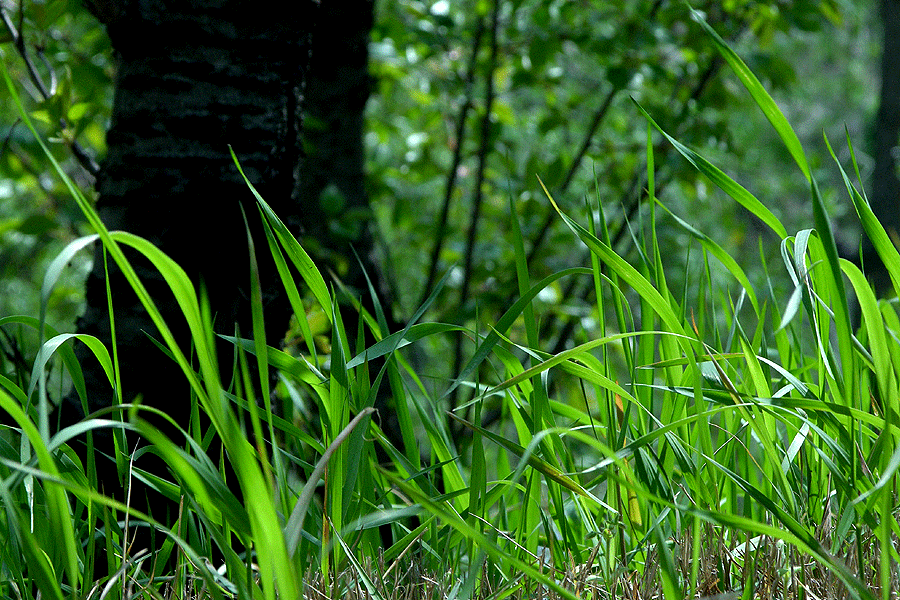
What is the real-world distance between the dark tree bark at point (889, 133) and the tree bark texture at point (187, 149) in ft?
8.97

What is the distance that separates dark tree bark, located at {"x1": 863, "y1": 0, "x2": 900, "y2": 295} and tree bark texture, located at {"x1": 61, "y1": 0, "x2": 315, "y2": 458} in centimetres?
273

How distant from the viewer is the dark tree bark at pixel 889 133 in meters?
2.78

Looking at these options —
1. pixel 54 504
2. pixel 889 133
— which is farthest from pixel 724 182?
pixel 889 133

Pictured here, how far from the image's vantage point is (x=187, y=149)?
0.66 metres

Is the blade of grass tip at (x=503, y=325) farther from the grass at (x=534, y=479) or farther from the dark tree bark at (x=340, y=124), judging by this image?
the dark tree bark at (x=340, y=124)

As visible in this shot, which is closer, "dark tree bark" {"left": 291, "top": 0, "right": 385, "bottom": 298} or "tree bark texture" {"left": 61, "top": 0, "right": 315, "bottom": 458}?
"tree bark texture" {"left": 61, "top": 0, "right": 315, "bottom": 458}

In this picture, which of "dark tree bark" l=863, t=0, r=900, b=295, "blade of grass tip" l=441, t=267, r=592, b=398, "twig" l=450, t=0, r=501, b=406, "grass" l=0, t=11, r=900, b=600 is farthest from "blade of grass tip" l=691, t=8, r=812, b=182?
"dark tree bark" l=863, t=0, r=900, b=295

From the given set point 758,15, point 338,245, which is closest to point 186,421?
point 338,245

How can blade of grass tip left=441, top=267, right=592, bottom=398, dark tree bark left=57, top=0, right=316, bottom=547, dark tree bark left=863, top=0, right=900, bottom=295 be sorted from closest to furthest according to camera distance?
blade of grass tip left=441, top=267, right=592, bottom=398 → dark tree bark left=57, top=0, right=316, bottom=547 → dark tree bark left=863, top=0, right=900, bottom=295

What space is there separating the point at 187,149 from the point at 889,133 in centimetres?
308

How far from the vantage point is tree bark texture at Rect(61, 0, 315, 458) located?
65 cm

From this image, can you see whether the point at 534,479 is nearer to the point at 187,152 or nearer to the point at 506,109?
the point at 187,152

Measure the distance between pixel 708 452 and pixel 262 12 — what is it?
566 millimetres

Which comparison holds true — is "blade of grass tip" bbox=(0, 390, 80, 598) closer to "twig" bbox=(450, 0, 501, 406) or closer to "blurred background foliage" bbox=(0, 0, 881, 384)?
"blurred background foliage" bbox=(0, 0, 881, 384)
